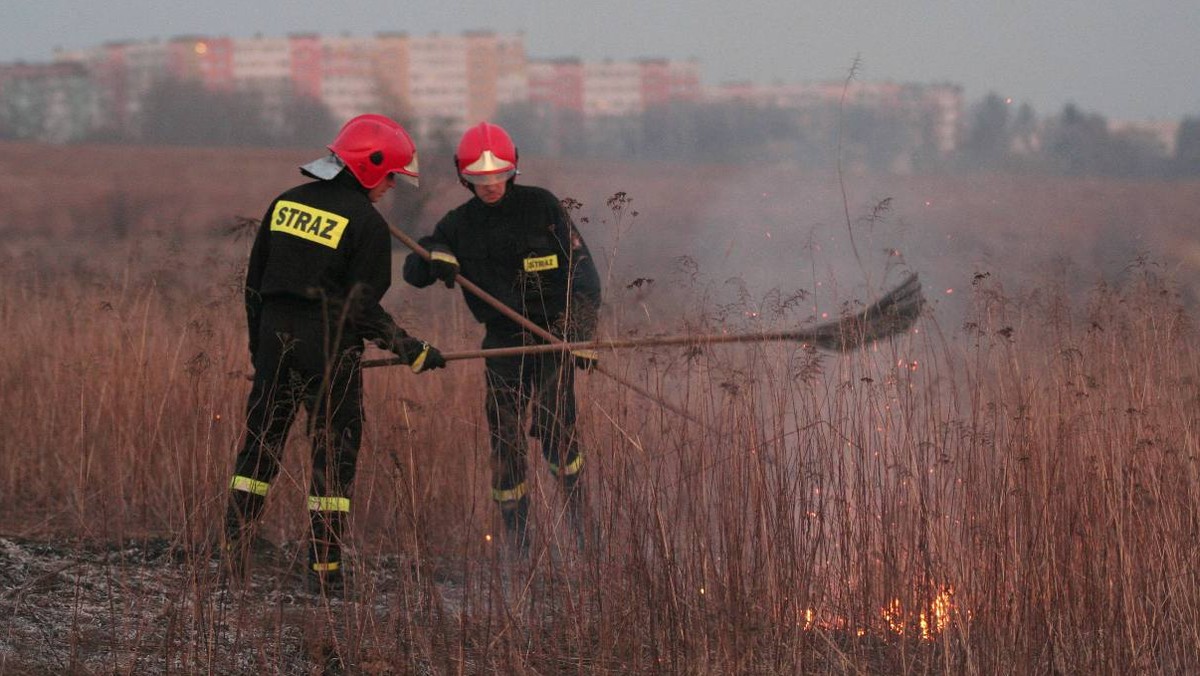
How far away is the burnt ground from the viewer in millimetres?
3898

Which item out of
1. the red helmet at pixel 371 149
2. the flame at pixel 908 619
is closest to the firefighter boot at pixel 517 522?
the flame at pixel 908 619

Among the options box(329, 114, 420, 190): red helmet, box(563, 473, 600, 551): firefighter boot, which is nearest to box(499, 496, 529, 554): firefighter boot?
box(563, 473, 600, 551): firefighter boot

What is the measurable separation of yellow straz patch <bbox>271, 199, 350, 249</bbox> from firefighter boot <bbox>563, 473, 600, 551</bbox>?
53.2 inches

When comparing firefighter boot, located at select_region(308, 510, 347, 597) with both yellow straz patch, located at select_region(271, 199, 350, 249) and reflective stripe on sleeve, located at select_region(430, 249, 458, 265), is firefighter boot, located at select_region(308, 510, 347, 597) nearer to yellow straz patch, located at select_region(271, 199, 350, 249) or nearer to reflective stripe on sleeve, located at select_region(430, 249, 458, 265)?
yellow straz patch, located at select_region(271, 199, 350, 249)

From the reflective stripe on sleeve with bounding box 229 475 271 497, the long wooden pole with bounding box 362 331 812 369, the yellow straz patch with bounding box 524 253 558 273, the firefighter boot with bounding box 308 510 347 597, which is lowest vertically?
the firefighter boot with bounding box 308 510 347 597

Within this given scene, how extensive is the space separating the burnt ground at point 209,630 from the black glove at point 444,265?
63.0 inches

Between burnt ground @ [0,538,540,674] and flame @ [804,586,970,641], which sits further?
flame @ [804,586,970,641]

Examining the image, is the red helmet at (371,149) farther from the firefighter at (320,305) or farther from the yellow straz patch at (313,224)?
the yellow straz patch at (313,224)

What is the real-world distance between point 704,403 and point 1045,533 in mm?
1164

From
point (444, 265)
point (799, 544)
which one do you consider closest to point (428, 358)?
point (444, 265)

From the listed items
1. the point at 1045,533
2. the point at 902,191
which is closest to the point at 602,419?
the point at 1045,533

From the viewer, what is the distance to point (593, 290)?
20.1 feet

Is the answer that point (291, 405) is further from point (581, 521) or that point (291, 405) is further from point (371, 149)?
point (581, 521)

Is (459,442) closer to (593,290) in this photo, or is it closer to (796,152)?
(593,290)
